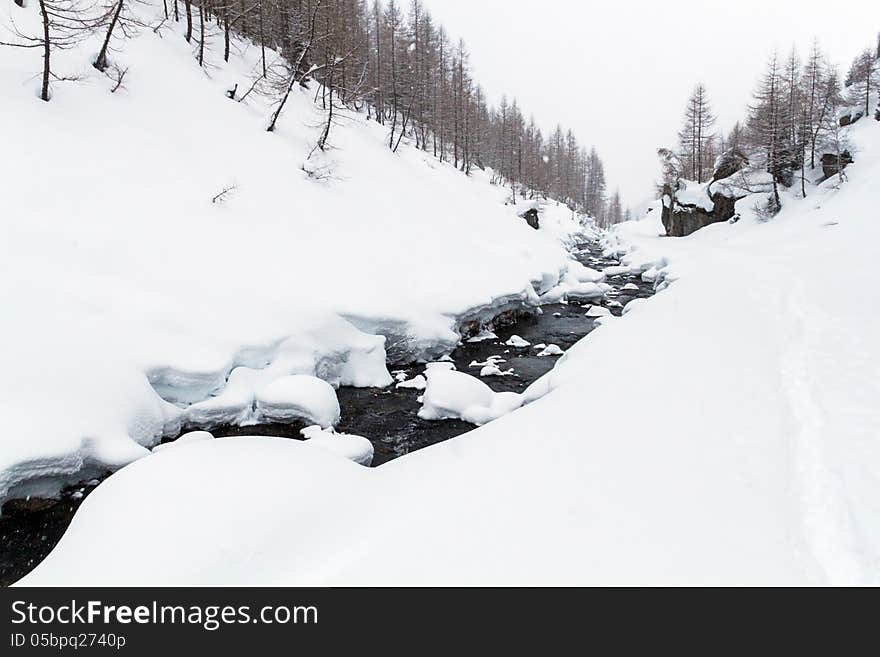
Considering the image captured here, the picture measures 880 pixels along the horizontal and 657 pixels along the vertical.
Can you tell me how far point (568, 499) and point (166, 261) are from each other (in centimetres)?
940

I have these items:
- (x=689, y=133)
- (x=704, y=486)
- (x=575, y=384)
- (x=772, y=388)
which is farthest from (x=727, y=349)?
(x=689, y=133)

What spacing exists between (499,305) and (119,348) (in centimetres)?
1063

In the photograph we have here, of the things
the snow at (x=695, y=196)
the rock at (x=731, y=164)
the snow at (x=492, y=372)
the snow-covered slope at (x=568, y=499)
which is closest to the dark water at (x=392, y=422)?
the snow at (x=492, y=372)

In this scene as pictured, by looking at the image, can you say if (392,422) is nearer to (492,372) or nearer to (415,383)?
(415,383)

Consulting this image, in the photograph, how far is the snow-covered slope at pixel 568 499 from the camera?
2.96m

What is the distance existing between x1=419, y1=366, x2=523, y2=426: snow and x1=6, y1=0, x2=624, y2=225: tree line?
12.4 meters

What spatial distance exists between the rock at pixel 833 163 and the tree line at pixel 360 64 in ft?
80.4

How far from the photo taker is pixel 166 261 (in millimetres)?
9297

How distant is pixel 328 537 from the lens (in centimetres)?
346

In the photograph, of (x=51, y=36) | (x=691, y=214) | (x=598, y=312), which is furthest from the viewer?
(x=691, y=214)

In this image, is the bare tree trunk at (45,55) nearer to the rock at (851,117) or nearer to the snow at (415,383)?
the snow at (415,383)

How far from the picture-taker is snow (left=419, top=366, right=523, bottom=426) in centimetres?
850

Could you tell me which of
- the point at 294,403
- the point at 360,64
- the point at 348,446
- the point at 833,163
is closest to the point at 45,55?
the point at 294,403

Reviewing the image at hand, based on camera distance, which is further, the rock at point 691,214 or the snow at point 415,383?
the rock at point 691,214
